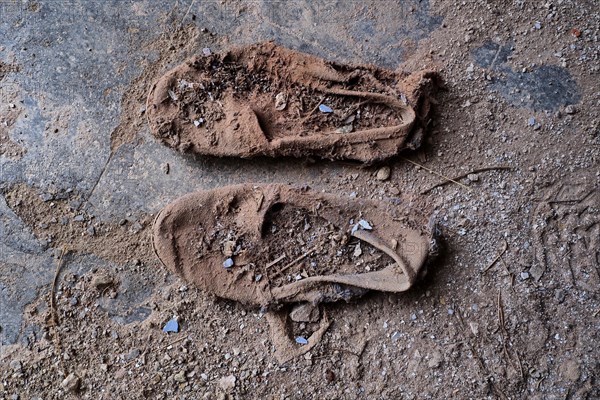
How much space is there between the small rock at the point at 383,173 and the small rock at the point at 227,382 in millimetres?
846

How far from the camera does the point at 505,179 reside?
191 cm

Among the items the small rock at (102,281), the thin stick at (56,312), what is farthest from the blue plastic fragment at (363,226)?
the thin stick at (56,312)

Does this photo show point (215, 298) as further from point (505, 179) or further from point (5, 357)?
point (505, 179)

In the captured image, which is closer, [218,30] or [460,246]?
[460,246]

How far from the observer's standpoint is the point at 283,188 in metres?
1.90

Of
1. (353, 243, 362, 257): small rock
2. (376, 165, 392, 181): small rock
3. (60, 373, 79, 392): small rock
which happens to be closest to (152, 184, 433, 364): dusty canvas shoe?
(353, 243, 362, 257): small rock

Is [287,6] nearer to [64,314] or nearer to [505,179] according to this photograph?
[505,179]

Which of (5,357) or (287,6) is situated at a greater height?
(287,6)

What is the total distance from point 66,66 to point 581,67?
72.1 inches

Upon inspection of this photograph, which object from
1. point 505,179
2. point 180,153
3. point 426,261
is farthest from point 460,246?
point 180,153

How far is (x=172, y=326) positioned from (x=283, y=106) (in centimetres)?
84

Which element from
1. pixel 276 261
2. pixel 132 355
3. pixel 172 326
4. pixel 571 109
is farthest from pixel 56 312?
pixel 571 109

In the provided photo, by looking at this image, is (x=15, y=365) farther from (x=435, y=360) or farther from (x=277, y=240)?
(x=435, y=360)

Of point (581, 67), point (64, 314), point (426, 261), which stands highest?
point (581, 67)
